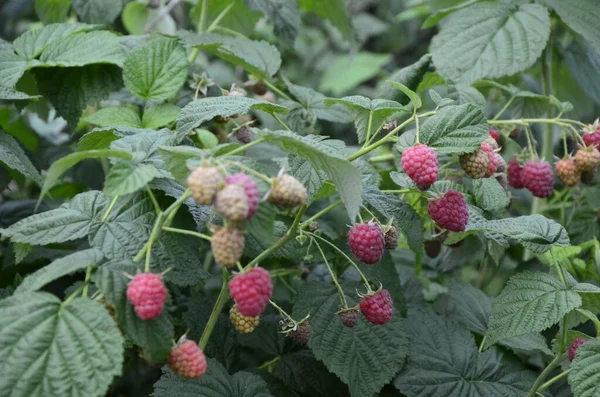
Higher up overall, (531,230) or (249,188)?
(249,188)

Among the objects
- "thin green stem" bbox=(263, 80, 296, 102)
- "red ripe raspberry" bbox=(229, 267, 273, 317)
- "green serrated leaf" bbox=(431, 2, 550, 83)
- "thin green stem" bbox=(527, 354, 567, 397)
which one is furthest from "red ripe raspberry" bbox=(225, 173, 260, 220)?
"green serrated leaf" bbox=(431, 2, 550, 83)

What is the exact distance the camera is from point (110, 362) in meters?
0.99

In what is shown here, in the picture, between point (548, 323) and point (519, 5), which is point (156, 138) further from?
point (519, 5)

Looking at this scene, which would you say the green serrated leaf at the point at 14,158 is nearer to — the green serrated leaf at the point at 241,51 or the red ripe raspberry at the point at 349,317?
the green serrated leaf at the point at 241,51

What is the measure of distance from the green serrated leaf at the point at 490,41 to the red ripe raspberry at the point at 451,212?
60 cm

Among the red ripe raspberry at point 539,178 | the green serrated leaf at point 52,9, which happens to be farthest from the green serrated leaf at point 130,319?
the green serrated leaf at point 52,9

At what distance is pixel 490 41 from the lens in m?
1.91

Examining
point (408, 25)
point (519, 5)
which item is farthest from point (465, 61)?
point (408, 25)

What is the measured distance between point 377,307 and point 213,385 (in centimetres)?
34

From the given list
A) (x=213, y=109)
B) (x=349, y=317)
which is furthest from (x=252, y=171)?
(x=349, y=317)

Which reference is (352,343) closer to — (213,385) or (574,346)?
(213,385)

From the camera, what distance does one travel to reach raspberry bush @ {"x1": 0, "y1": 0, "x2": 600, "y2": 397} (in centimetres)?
103

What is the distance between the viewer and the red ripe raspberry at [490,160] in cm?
129

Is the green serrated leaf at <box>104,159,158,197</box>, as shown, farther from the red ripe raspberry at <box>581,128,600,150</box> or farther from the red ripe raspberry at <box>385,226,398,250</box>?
the red ripe raspberry at <box>581,128,600,150</box>
